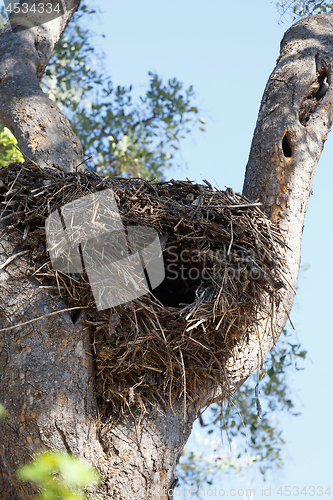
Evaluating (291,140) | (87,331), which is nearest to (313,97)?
(291,140)

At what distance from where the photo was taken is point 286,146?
359 centimetres

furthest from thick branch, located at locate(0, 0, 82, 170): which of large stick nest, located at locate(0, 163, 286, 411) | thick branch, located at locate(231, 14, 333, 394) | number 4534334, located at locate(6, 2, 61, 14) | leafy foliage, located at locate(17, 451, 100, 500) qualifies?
leafy foliage, located at locate(17, 451, 100, 500)

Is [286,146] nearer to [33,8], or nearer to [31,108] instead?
[31,108]

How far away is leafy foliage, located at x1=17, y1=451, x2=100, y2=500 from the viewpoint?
7.09 feet

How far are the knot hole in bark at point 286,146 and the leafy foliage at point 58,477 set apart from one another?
2.42 m

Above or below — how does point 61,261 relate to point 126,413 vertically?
above

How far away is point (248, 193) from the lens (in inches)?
137

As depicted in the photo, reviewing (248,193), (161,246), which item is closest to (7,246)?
(161,246)

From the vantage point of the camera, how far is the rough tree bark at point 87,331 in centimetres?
238

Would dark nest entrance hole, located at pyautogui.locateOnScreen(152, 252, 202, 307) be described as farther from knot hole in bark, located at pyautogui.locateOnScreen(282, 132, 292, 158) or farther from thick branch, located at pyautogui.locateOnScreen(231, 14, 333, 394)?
knot hole in bark, located at pyautogui.locateOnScreen(282, 132, 292, 158)

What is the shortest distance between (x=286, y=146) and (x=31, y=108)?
6.37ft

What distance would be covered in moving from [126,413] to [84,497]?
1.49 ft

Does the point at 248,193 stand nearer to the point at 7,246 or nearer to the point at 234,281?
the point at 234,281

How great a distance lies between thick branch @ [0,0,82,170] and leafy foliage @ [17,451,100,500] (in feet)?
6.73
